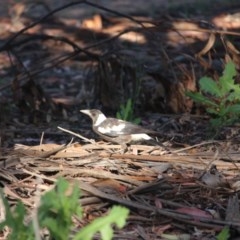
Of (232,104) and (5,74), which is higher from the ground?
(232,104)

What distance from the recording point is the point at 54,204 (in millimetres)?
3787

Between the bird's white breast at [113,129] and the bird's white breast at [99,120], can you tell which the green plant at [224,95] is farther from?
the bird's white breast at [99,120]

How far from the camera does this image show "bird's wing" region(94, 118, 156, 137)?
615 centimetres

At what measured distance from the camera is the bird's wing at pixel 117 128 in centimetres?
615

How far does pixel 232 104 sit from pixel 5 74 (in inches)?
154

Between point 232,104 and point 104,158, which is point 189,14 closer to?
point 232,104

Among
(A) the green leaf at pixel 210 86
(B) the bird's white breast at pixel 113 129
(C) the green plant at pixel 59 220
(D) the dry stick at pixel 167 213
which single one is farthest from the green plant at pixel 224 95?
(C) the green plant at pixel 59 220

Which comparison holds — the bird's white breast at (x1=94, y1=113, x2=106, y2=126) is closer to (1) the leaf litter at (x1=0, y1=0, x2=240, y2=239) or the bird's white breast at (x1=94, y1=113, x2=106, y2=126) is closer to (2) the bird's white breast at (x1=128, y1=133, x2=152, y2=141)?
(1) the leaf litter at (x1=0, y1=0, x2=240, y2=239)

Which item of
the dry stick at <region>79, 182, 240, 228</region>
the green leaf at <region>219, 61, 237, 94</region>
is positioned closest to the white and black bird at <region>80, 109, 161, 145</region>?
the green leaf at <region>219, 61, 237, 94</region>

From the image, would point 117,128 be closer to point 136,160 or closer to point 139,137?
point 139,137

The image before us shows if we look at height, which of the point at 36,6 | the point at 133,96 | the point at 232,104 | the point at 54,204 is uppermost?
the point at 54,204

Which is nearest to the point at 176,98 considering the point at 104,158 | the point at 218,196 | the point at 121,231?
the point at 104,158

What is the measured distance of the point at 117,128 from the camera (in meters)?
6.21

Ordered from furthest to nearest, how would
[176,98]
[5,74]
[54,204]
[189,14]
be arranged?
1. [189,14]
2. [5,74]
3. [176,98]
4. [54,204]
